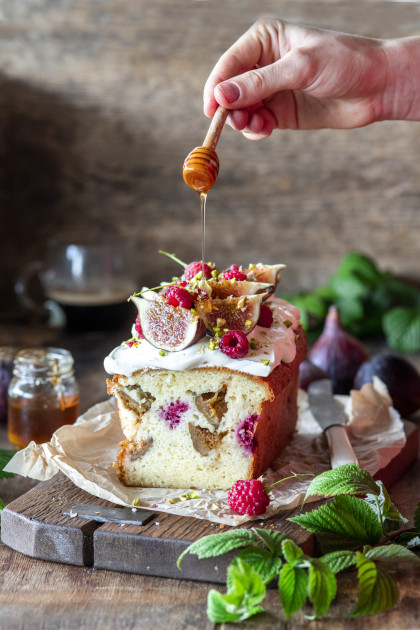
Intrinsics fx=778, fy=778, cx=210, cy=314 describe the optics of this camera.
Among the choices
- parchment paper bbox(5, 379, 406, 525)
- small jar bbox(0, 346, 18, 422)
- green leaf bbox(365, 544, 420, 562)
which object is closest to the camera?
green leaf bbox(365, 544, 420, 562)

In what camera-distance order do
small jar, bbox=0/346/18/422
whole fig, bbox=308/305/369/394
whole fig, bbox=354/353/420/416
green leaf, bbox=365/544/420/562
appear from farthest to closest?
whole fig, bbox=308/305/369/394 → whole fig, bbox=354/353/420/416 → small jar, bbox=0/346/18/422 → green leaf, bbox=365/544/420/562

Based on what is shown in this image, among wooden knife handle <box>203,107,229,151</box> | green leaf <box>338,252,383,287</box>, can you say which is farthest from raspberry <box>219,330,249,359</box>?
green leaf <box>338,252,383,287</box>

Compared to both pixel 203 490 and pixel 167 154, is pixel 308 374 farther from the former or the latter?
pixel 167 154

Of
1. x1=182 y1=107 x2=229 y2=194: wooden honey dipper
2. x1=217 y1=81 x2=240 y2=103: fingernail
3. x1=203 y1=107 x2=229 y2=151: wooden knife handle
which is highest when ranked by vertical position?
x1=217 y1=81 x2=240 y2=103: fingernail

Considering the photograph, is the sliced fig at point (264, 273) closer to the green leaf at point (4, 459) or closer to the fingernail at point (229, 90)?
the fingernail at point (229, 90)

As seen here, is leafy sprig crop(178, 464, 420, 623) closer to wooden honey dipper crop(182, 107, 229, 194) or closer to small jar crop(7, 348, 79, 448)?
wooden honey dipper crop(182, 107, 229, 194)

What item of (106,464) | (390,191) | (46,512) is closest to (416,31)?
(390,191)

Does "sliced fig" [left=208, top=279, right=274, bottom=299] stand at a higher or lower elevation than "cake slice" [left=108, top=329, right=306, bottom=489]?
higher

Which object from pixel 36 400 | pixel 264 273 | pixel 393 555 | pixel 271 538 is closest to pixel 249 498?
pixel 271 538
